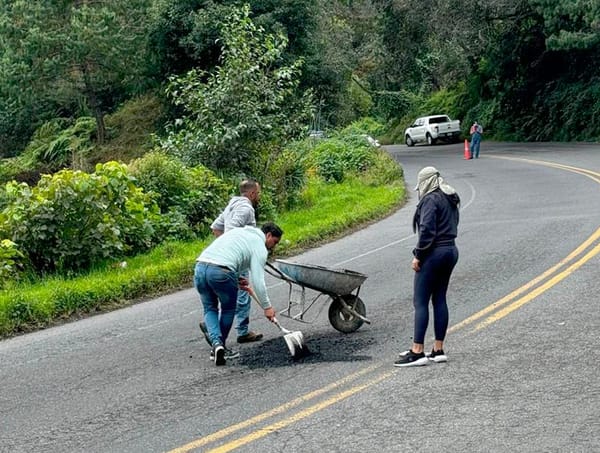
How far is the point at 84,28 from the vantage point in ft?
140

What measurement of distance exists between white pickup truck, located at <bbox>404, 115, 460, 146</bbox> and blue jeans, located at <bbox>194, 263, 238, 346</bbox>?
44526 millimetres

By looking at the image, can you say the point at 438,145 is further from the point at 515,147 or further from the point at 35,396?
the point at 35,396

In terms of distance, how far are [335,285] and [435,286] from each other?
139cm

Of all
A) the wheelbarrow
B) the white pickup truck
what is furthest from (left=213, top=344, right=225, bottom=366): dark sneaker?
the white pickup truck

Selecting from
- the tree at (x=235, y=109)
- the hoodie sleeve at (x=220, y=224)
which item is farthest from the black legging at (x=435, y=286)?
the tree at (x=235, y=109)

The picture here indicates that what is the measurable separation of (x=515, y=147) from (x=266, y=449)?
39.1m

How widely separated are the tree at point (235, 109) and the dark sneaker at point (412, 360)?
457 inches

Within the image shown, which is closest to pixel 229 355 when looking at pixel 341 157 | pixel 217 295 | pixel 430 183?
pixel 217 295

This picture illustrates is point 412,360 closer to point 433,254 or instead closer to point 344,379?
point 344,379

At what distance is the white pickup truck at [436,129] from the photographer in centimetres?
5184

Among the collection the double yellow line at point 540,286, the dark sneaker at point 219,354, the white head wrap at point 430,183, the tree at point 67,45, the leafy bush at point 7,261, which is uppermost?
the tree at point 67,45

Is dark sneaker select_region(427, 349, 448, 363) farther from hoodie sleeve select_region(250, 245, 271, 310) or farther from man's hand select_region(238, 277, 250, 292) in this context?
man's hand select_region(238, 277, 250, 292)

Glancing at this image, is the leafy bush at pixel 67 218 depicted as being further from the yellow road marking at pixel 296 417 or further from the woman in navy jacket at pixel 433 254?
the yellow road marking at pixel 296 417

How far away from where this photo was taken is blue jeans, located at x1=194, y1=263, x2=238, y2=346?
8312mm
